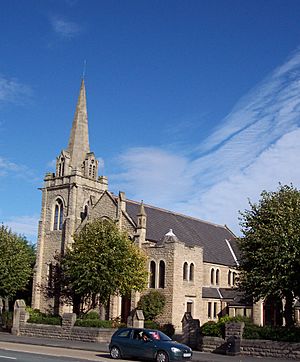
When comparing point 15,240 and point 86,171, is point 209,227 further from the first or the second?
point 15,240

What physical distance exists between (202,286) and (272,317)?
744 centimetres

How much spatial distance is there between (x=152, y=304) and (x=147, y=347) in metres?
21.2

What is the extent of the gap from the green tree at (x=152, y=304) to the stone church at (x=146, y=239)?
526 millimetres

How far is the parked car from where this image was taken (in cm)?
2341

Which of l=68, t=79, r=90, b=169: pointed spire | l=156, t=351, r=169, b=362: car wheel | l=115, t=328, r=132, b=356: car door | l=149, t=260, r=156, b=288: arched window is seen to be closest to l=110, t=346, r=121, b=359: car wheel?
l=115, t=328, r=132, b=356: car door

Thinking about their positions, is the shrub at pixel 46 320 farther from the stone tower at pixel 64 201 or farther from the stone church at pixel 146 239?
the stone tower at pixel 64 201

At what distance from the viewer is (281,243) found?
30.2 metres

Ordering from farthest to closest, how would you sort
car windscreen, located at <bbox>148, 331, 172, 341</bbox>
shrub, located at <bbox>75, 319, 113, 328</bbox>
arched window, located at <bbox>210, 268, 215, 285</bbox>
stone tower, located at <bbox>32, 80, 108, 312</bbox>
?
stone tower, located at <bbox>32, 80, 108, 312</bbox> → arched window, located at <bbox>210, 268, 215, 285</bbox> → shrub, located at <bbox>75, 319, 113, 328</bbox> → car windscreen, located at <bbox>148, 331, 172, 341</bbox>

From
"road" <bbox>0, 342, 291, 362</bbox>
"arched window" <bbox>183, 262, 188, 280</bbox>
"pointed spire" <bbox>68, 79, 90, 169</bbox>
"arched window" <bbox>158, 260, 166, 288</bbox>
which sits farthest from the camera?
"pointed spire" <bbox>68, 79, 90, 169</bbox>

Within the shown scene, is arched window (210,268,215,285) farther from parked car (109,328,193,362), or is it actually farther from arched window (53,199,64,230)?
parked car (109,328,193,362)

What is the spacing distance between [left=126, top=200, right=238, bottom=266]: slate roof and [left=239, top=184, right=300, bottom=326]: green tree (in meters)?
17.5

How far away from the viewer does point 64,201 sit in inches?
2212

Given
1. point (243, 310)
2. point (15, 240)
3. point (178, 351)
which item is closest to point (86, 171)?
point (15, 240)

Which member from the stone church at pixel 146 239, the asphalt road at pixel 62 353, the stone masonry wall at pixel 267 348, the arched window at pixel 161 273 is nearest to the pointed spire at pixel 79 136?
the stone church at pixel 146 239
